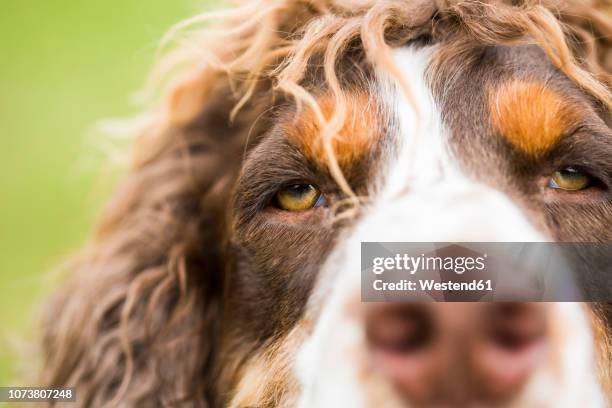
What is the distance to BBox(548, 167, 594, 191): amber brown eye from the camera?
2656 millimetres

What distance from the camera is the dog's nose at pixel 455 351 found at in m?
2.16

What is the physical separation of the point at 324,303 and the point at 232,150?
1.03 metres

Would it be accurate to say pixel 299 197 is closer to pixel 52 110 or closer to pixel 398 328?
pixel 398 328

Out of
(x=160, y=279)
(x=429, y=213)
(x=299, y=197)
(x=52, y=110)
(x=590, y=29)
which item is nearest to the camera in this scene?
(x=429, y=213)

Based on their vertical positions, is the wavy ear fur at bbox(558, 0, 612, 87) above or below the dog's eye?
above

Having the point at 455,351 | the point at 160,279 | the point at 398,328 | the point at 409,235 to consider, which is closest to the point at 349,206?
the point at 409,235

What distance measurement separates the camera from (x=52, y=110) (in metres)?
4.92

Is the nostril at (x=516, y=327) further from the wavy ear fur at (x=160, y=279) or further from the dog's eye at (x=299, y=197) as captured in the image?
the wavy ear fur at (x=160, y=279)

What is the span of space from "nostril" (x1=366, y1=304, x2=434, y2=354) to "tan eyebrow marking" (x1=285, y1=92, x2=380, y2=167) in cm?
64

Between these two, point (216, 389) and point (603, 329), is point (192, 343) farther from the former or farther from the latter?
point (603, 329)

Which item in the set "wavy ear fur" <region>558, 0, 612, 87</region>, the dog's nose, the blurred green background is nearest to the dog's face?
the dog's nose

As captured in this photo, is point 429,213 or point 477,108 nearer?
point 429,213

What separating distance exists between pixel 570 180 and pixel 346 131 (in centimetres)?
77

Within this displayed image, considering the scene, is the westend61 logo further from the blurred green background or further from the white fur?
the blurred green background
